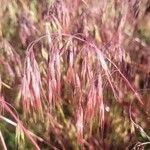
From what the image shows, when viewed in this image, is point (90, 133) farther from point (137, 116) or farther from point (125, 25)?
point (125, 25)

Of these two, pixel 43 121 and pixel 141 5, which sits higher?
pixel 141 5

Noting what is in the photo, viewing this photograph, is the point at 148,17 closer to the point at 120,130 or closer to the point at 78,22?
the point at 78,22

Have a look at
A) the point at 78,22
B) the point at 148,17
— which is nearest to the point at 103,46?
the point at 78,22

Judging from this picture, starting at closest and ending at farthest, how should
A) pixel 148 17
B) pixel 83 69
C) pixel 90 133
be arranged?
pixel 83 69 → pixel 90 133 → pixel 148 17

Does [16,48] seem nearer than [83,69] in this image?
No

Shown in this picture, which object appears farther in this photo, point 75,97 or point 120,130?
point 120,130

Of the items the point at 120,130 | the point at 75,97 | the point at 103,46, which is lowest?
the point at 120,130

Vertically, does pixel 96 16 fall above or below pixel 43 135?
above

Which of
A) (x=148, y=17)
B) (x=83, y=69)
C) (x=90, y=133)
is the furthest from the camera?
(x=148, y=17)

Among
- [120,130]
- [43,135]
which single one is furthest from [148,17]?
[43,135]
